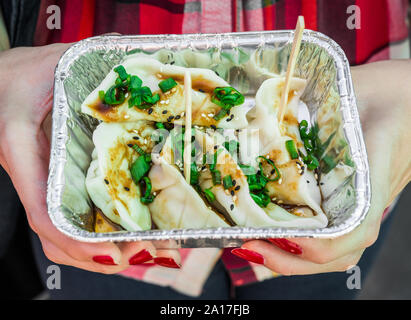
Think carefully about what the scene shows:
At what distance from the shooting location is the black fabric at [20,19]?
1.42 metres

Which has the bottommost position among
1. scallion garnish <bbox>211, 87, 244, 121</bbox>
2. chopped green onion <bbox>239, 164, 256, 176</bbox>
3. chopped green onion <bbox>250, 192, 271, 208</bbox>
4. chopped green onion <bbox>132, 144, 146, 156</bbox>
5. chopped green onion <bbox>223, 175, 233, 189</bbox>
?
chopped green onion <bbox>250, 192, 271, 208</bbox>

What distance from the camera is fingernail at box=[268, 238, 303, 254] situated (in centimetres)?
116

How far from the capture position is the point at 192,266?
5.69 feet

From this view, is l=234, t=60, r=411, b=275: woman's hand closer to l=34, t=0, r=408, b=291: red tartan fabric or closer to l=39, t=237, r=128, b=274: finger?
l=34, t=0, r=408, b=291: red tartan fabric

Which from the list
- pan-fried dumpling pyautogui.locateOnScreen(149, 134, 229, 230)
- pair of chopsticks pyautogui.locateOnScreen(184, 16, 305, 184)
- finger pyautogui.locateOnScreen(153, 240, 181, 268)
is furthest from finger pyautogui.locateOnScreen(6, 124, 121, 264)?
pair of chopsticks pyautogui.locateOnScreen(184, 16, 305, 184)

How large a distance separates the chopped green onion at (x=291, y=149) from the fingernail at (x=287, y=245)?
351 millimetres

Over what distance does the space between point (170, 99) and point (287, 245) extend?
67cm

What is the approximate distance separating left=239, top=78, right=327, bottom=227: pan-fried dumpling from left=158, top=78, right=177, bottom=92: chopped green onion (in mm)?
316

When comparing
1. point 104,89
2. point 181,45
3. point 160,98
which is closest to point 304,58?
point 181,45

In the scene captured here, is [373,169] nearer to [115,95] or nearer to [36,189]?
[115,95]

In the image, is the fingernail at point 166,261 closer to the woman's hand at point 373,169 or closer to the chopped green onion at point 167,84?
the woman's hand at point 373,169

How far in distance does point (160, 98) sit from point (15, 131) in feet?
1.65

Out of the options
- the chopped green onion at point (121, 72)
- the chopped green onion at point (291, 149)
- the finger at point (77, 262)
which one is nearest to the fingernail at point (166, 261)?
the finger at point (77, 262)
